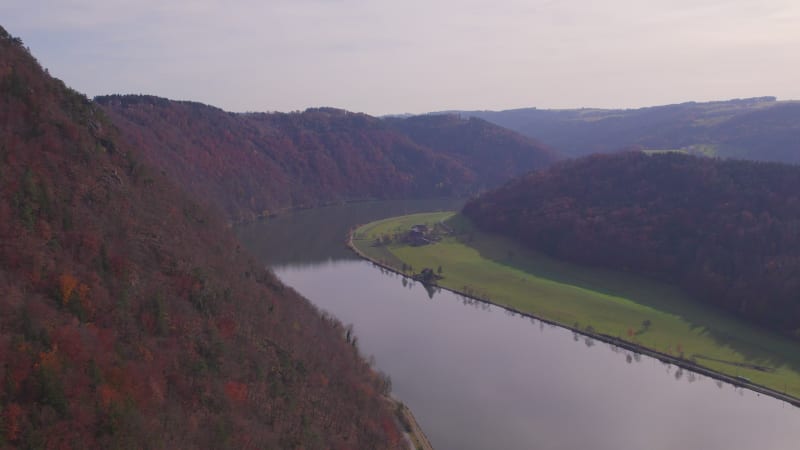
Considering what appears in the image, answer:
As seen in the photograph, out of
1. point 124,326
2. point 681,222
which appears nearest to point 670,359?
point 681,222

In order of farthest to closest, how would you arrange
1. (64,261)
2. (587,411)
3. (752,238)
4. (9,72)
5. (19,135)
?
1. (752,238)
2. (587,411)
3. (9,72)
4. (19,135)
5. (64,261)

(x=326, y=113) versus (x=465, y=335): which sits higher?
(x=326, y=113)

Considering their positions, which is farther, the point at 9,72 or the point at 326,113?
the point at 326,113

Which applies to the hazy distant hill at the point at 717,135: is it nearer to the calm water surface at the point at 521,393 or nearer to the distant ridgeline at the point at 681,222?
the distant ridgeline at the point at 681,222

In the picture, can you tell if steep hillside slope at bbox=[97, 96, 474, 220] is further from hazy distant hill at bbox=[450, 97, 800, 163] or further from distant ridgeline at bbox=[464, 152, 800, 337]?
hazy distant hill at bbox=[450, 97, 800, 163]

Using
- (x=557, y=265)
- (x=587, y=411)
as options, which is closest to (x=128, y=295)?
(x=587, y=411)

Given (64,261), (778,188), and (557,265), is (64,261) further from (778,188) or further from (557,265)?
(778,188)

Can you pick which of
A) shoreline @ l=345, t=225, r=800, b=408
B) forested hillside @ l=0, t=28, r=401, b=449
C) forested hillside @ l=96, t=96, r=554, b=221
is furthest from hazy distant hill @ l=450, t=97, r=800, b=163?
forested hillside @ l=0, t=28, r=401, b=449
